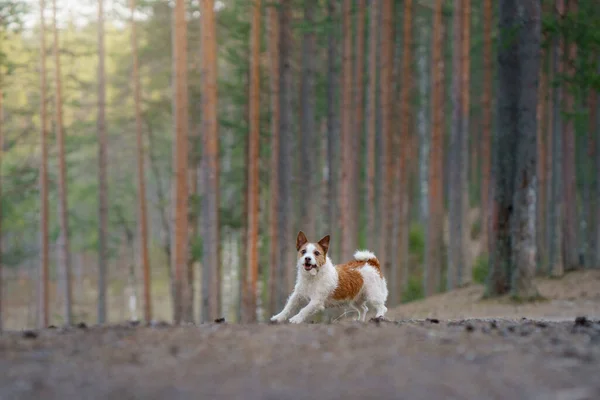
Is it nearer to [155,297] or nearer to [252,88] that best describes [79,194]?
[155,297]

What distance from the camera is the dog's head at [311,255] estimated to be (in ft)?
36.3

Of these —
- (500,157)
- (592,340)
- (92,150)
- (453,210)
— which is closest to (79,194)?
(92,150)

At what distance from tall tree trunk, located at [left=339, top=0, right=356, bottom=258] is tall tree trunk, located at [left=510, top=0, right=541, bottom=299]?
745 cm

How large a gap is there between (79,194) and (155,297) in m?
16.6

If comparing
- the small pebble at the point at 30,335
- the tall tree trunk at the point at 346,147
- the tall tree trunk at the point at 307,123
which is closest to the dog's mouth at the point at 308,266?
the small pebble at the point at 30,335

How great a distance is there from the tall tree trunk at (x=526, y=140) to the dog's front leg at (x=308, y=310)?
994 cm

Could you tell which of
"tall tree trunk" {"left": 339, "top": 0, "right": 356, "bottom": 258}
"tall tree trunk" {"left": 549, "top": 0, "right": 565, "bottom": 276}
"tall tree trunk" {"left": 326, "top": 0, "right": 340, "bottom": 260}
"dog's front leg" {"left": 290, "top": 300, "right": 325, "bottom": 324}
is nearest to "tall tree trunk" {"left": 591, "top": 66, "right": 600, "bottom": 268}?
"tall tree trunk" {"left": 549, "top": 0, "right": 565, "bottom": 276}

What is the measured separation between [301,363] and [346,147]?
21.7 metres

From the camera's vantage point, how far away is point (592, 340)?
8133 millimetres

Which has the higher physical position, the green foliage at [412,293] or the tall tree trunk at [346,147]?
the tall tree trunk at [346,147]

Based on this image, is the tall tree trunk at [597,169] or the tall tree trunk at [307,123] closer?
the tall tree trunk at [307,123]

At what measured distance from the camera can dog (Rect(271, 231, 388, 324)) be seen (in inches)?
441

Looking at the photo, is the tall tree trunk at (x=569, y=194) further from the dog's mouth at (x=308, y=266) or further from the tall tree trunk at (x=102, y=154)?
the dog's mouth at (x=308, y=266)

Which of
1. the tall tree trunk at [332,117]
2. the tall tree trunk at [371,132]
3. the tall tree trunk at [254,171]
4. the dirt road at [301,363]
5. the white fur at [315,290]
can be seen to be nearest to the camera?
the dirt road at [301,363]
